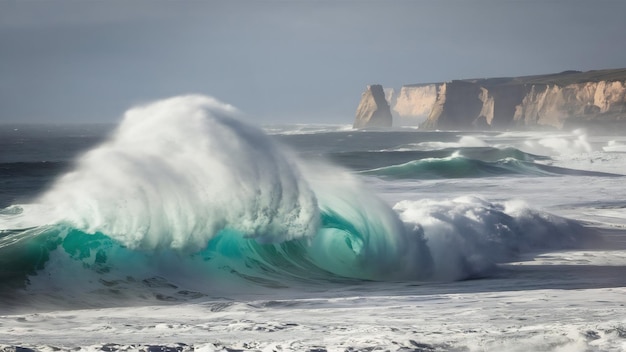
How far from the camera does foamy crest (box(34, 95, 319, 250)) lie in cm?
1201

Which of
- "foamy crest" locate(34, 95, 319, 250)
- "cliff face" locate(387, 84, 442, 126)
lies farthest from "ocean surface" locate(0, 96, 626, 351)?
"cliff face" locate(387, 84, 442, 126)

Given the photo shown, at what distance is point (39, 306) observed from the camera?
9680mm

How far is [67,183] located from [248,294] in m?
3.89

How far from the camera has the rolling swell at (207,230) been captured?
11297 millimetres

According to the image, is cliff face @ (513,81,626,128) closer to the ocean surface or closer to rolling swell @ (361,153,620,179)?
rolling swell @ (361,153,620,179)

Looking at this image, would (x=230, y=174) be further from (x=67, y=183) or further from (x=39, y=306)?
(x=39, y=306)

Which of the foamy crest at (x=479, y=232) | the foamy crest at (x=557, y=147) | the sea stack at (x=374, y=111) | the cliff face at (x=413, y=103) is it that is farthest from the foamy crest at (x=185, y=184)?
the cliff face at (x=413, y=103)

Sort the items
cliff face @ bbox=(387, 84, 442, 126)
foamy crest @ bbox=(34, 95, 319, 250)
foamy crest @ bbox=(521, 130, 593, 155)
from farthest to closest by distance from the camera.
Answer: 1. cliff face @ bbox=(387, 84, 442, 126)
2. foamy crest @ bbox=(521, 130, 593, 155)
3. foamy crest @ bbox=(34, 95, 319, 250)

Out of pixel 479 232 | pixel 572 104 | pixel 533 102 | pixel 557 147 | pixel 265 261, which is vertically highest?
pixel 533 102

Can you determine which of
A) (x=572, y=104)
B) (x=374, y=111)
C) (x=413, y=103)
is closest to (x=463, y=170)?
(x=572, y=104)

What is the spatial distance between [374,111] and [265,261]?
126m

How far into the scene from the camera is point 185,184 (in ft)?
42.3

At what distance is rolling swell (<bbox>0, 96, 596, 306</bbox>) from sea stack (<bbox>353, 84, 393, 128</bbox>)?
4825 inches

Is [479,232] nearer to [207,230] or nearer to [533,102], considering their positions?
[207,230]
